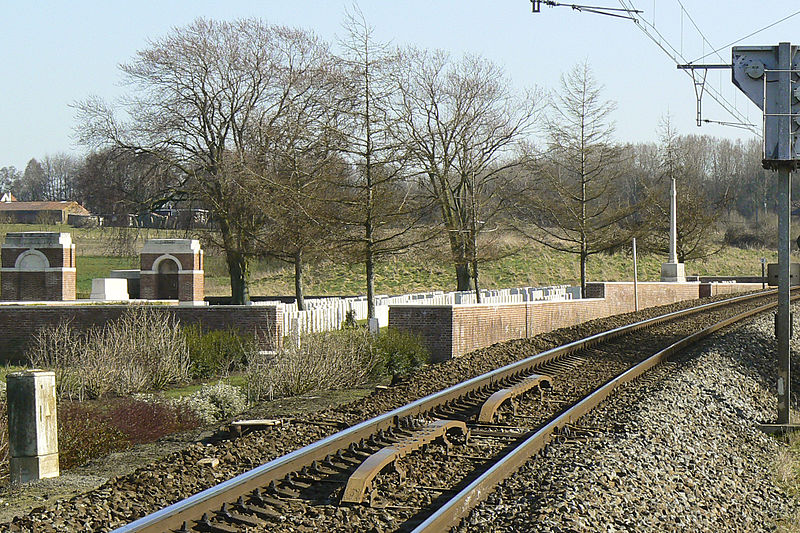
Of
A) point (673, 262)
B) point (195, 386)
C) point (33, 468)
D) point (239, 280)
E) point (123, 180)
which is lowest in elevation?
point (195, 386)

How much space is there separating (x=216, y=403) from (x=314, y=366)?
225cm

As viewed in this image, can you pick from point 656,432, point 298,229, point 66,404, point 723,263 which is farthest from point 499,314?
point 723,263

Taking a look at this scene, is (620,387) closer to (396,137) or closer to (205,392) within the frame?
(205,392)

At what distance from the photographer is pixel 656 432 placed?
917 centimetres

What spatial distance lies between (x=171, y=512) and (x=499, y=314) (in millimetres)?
17317

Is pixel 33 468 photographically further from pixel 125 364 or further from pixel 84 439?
pixel 125 364

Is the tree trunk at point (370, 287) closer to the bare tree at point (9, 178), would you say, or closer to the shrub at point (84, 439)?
the shrub at point (84, 439)

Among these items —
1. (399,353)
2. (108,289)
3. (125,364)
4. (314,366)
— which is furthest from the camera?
(108,289)

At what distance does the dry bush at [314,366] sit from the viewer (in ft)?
48.9

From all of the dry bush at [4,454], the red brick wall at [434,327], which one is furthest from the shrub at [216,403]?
the red brick wall at [434,327]

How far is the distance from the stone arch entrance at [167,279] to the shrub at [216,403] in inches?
1166

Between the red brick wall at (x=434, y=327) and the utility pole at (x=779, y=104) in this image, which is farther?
the red brick wall at (x=434, y=327)

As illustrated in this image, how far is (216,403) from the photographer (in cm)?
1373

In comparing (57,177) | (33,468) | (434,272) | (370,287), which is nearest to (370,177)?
(370,287)
